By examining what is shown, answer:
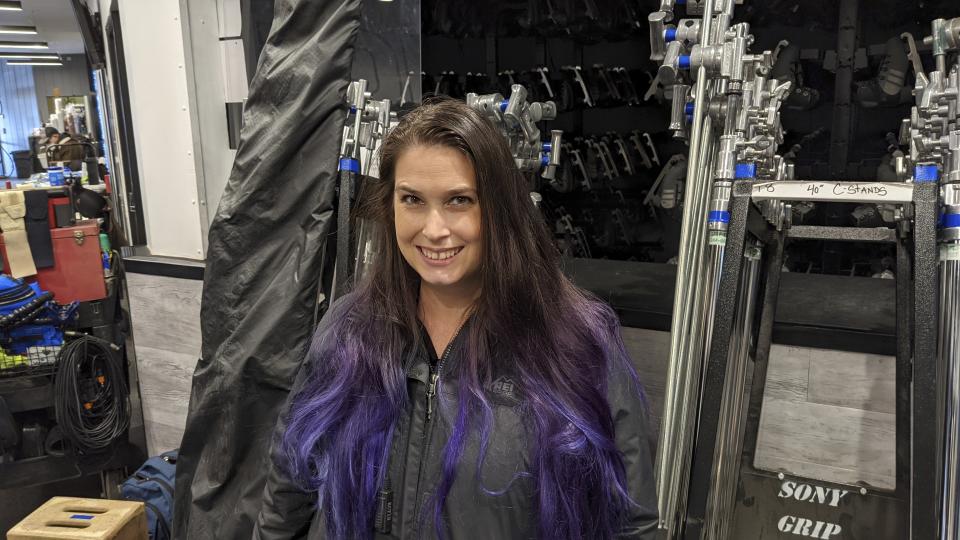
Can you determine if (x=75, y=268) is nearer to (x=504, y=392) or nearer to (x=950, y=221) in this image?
(x=504, y=392)

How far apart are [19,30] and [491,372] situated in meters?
9.81

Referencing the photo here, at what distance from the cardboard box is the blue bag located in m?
0.12

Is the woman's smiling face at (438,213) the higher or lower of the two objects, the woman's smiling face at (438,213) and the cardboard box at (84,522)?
the higher

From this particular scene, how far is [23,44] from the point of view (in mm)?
8906

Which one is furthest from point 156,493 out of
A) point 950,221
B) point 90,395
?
point 950,221

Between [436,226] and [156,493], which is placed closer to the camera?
[436,226]

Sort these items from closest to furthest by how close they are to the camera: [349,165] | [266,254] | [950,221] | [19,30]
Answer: [950,221], [349,165], [266,254], [19,30]

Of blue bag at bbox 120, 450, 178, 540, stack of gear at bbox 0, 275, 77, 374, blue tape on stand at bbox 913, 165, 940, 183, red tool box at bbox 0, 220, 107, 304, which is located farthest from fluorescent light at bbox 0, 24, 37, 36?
blue tape on stand at bbox 913, 165, 940, 183

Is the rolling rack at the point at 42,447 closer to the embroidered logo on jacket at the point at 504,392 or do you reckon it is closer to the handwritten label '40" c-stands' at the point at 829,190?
the embroidered logo on jacket at the point at 504,392

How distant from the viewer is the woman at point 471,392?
44.5 inches

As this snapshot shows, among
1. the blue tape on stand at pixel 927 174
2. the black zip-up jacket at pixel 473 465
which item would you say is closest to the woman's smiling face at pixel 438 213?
the black zip-up jacket at pixel 473 465

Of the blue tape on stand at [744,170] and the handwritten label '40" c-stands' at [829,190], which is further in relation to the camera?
the blue tape on stand at [744,170]

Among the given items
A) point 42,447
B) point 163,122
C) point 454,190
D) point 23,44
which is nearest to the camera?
point 454,190

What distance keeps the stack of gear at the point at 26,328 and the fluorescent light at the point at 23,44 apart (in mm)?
6740
